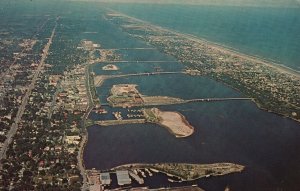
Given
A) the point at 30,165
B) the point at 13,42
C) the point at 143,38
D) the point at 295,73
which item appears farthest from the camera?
the point at 143,38

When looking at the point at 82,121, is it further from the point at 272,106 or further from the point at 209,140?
the point at 272,106

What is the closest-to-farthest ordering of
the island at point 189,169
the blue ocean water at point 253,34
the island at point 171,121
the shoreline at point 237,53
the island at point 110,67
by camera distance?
the island at point 189,169 → the island at point 171,121 → the island at point 110,67 → the shoreline at point 237,53 → the blue ocean water at point 253,34

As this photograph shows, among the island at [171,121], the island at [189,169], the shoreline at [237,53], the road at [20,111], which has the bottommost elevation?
the road at [20,111]

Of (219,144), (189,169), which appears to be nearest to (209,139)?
(219,144)

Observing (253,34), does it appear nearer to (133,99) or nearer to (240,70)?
(240,70)

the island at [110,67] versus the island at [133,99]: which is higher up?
the island at [133,99]

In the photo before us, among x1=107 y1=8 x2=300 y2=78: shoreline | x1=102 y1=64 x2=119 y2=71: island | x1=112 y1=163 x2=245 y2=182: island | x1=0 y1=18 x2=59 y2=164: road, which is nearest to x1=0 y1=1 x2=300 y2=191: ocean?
x1=112 y1=163 x2=245 y2=182: island

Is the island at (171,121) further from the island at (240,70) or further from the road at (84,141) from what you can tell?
the island at (240,70)

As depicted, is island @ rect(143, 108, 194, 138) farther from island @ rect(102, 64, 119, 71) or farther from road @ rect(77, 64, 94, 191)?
island @ rect(102, 64, 119, 71)

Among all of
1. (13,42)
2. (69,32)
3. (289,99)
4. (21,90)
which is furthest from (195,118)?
(69,32)

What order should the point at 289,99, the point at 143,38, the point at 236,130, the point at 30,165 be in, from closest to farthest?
the point at 30,165
the point at 236,130
the point at 289,99
the point at 143,38

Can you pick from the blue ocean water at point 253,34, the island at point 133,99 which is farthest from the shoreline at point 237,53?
the island at point 133,99
